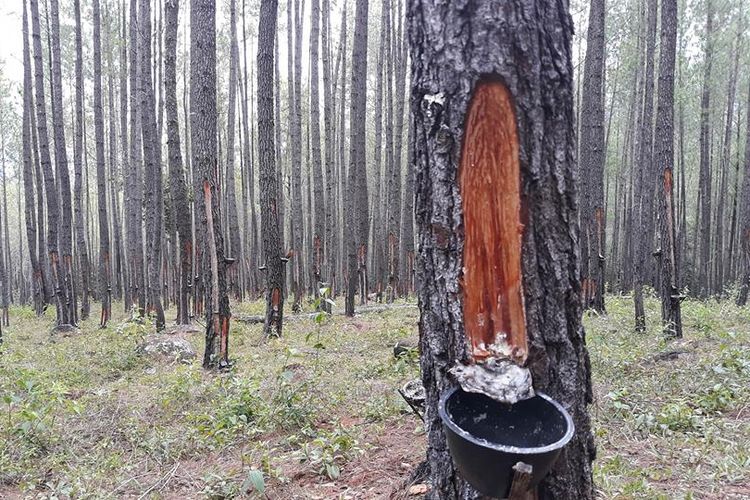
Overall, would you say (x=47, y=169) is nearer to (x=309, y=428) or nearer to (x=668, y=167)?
(x=309, y=428)

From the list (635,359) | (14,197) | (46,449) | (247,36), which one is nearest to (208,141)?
(46,449)

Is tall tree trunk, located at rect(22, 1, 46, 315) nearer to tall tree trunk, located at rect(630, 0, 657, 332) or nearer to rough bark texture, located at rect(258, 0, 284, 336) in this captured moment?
rough bark texture, located at rect(258, 0, 284, 336)

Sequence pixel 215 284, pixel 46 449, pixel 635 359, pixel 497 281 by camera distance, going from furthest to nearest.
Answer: pixel 215 284, pixel 635 359, pixel 46 449, pixel 497 281

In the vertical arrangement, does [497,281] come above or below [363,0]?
below

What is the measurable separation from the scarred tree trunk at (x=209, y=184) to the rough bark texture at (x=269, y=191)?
1466mm

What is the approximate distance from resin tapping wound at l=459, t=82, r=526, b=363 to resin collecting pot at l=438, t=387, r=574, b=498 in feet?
0.52

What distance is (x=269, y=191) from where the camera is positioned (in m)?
6.82

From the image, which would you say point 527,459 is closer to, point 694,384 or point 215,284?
point 694,384

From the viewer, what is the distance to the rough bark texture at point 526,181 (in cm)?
137

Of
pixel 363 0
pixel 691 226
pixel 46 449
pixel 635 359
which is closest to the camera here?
pixel 46 449

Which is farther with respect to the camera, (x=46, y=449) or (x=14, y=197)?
(x=14, y=197)

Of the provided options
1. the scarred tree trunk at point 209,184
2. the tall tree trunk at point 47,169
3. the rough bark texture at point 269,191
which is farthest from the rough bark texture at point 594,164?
the tall tree trunk at point 47,169

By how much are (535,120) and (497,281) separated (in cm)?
44

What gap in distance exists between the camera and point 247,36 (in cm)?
1697
